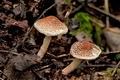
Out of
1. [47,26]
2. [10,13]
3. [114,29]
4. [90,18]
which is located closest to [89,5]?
[90,18]

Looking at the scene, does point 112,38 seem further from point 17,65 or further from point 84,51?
point 17,65

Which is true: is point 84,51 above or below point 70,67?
above

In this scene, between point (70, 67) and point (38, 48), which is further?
point (38, 48)

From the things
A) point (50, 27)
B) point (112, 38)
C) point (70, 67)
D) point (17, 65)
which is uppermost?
point (50, 27)

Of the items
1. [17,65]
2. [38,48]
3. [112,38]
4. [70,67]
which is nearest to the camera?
[17,65]

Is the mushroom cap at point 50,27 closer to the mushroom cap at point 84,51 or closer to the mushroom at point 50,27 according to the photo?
the mushroom at point 50,27

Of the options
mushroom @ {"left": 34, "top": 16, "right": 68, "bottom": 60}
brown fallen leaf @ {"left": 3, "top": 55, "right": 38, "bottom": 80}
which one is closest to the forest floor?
brown fallen leaf @ {"left": 3, "top": 55, "right": 38, "bottom": 80}

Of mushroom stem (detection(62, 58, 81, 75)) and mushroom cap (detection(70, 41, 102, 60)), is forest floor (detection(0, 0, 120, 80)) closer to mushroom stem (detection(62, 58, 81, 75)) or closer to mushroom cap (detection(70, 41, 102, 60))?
mushroom stem (detection(62, 58, 81, 75))

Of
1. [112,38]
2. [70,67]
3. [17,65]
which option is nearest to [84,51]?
[70,67]

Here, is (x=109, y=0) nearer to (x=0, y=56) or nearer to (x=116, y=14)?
(x=116, y=14)
